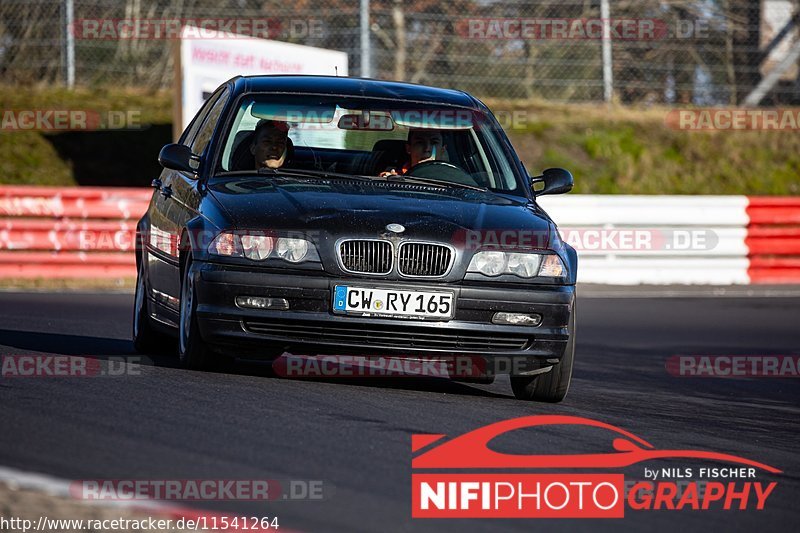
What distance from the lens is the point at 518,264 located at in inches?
273

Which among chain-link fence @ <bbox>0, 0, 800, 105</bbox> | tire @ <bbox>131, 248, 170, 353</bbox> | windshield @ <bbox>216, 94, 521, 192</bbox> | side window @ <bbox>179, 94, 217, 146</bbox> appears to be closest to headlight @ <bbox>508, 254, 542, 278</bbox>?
windshield @ <bbox>216, 94, 521, 192</bbox>

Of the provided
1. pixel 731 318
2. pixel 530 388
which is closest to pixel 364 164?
pixel 530 388

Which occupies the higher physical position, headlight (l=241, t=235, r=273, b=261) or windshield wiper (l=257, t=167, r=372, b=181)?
windshield wiper (l=257, t=167, r=372, b=181)

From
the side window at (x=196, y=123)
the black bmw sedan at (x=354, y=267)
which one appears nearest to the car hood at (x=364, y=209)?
the black bmw sedan at (x=354, y=267)

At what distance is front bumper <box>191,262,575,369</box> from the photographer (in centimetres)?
670

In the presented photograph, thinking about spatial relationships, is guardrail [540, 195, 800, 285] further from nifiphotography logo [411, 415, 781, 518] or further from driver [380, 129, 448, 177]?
nifiphotography logo [411, 415, 781, 518]

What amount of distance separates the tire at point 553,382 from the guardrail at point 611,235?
30.8 feet

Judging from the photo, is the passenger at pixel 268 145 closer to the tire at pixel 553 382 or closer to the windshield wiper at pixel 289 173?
the windshield wiper at pixel 289 173

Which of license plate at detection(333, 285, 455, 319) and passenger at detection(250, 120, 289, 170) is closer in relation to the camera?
license plate at detection(333, 285, 455, 319)

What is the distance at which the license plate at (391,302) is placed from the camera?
6.72 meters

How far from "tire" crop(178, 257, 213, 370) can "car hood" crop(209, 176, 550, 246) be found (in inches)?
16.5

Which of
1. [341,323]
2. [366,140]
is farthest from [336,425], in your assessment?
[366,140]

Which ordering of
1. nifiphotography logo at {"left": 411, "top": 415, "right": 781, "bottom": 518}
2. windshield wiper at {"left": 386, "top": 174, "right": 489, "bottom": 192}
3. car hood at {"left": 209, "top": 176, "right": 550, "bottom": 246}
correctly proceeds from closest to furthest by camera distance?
nifiphotography logo at {"left": 411, "top": 415, "right": 781, "bottom": 518}, car hood at {"left": 209, "top": 176, "right": 550, "bottom": 246}, windshield wiper at {"left": 386, "top": 174, "right": 489, "bottom": 192}

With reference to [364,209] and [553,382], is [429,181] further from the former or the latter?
[553,382]
